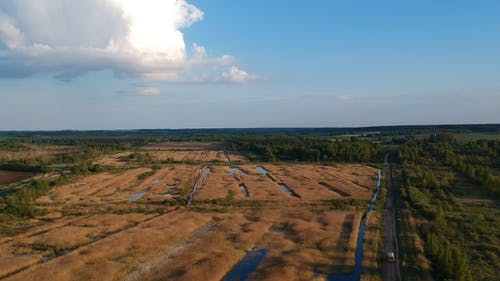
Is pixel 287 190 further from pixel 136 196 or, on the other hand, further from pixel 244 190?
pixel 136 196

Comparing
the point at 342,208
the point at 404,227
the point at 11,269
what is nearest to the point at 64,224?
the point at 11,269

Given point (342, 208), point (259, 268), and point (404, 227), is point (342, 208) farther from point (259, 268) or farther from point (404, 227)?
point (259, 268)

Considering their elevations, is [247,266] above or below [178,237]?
below

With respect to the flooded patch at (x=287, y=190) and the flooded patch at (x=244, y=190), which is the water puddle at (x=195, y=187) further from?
the flooded patch at (x=287, y=190)

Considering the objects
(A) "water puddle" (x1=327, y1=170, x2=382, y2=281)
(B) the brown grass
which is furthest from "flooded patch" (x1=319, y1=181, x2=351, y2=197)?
(A) "water puddle" (x1=327, y1=170, x2=382, y2=281)

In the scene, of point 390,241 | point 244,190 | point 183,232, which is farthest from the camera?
point 244,190

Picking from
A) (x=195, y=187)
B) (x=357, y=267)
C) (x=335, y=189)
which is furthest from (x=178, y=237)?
(x=335, y=189)
